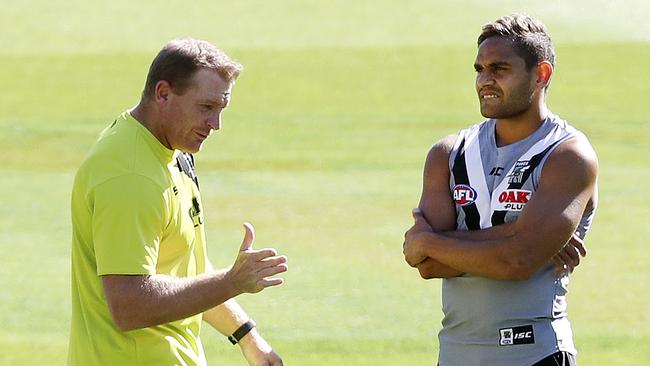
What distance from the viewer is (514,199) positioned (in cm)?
550

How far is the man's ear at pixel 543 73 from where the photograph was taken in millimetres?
5609

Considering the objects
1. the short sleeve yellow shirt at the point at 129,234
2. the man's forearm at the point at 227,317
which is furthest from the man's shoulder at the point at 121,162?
the man's forearm at the point at 227,317

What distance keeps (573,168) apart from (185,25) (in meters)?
33.0

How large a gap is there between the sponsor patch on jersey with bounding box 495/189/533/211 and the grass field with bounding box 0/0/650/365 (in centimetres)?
545

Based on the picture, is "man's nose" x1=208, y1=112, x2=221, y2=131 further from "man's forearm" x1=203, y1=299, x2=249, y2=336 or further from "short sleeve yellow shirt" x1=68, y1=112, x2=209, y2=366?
"man's forearm" x1=203, y1=299, x2=249, y2=336

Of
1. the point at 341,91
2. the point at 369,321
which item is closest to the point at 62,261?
the point at 369,321

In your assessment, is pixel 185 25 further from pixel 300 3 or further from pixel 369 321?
pixel 369 321

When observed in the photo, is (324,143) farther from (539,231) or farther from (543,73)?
(539,231)

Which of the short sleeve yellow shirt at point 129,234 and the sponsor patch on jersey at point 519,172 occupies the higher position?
the sponsor patch on jersey at point 519,172

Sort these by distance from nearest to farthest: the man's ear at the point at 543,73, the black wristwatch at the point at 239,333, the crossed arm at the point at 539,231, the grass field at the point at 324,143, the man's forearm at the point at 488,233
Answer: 1. the crossed arm at the point at 539,231
2. the man's forearm at the point at 488,233
3. the man's ear at the point at 543,73
4. the black wristwatch at the point at 239,333
5. the grass field at the point at 324,143

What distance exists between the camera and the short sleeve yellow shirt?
196 inches

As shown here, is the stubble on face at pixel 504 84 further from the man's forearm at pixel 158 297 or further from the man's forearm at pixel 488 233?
the man's forearm at pixel 158 297

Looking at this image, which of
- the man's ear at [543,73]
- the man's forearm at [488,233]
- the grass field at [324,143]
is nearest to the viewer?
the man's forearm at [488,233]

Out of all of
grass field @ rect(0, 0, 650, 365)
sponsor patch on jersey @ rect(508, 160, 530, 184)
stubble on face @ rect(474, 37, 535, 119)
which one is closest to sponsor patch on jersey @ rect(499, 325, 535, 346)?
sponsor patch on jersey @ rect(508, 160, 530, 184)
